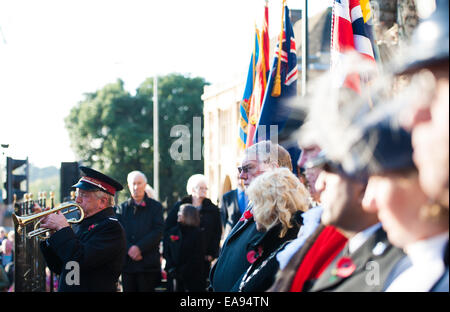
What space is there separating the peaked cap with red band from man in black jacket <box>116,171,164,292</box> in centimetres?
292

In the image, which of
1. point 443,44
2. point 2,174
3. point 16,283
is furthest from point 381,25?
point 443,44

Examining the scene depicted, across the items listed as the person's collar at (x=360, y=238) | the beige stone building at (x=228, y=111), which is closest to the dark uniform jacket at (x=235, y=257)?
the person's collar at (x=360, y=238)

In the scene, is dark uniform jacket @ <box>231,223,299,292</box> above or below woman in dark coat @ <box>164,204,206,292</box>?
above

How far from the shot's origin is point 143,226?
27.0 ft

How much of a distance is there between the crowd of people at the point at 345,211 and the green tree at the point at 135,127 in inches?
1548

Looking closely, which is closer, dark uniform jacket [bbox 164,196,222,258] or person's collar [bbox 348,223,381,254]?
person's collar [bbox 348,223,381,254]

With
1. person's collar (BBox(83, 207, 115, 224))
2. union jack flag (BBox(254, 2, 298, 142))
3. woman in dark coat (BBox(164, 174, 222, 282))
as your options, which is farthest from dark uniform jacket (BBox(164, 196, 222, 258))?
person's collar (BBox(83, 207, 115, 224))

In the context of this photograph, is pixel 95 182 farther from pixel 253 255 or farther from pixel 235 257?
pixel 253 255

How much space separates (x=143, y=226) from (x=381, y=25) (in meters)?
8.89

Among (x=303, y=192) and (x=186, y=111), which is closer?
(x=303, y=192)

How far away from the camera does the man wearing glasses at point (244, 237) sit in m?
4.09

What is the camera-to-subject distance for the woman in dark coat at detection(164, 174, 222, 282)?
9016mm

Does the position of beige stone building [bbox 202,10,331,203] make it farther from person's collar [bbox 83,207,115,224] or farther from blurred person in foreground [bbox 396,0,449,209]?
blurred person in foreground [bbox 396,0,449,209]

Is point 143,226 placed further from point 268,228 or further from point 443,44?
point 443,44
